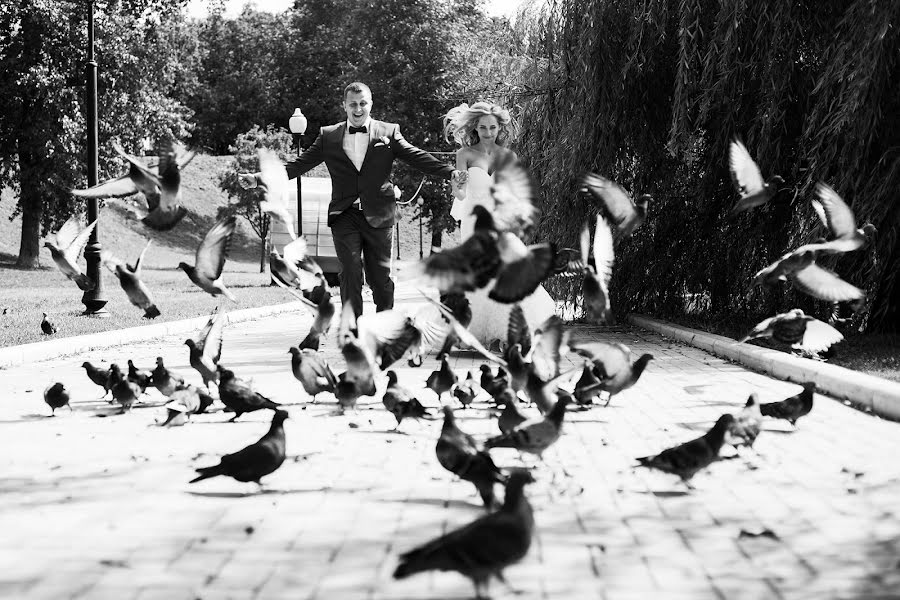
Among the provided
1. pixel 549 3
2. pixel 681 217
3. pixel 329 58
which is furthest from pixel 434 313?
pixel 329 58

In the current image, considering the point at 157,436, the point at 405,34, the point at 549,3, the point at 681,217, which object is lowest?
the point at 157,436

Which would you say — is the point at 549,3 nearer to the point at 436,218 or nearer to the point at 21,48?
the point at 21,48

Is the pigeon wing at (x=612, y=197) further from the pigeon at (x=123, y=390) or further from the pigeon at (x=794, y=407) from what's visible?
the pigeon at (x=123, y=390)

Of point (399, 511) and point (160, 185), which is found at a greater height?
point (160, 185)

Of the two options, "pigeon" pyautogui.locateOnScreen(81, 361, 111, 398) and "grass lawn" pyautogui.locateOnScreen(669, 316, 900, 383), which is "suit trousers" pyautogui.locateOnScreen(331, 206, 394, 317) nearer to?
"pigeon" pyautogui.locateOnScreen(81, 361, 111, 398)

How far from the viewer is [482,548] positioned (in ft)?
11.9

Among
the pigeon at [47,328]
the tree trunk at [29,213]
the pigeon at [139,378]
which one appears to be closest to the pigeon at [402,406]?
the pigeon at [139,378]

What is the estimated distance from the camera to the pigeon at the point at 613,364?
7915 millimetres

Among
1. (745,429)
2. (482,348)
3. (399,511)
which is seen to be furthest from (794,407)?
(399,511)

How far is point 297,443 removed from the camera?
7.16 meters

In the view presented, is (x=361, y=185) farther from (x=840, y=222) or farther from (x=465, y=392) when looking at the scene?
(x=840, y=222)

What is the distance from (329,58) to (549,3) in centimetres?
5218

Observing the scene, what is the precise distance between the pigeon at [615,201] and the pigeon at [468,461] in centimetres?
313

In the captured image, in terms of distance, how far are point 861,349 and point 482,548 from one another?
9953mm
